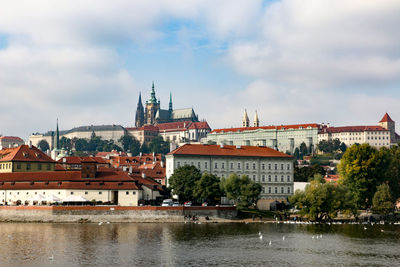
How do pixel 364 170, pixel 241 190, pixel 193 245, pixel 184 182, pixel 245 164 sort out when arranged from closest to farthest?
1. pixel 193 245
2. pixel 241 190
3. pixel 184 182
4. pixel 364 170
5. pixel 245 164

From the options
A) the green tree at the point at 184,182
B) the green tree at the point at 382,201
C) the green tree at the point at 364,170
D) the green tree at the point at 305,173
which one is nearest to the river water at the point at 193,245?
the green tree at the point at 382,201

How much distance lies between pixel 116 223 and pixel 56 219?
8.16 m

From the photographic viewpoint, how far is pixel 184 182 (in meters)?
106

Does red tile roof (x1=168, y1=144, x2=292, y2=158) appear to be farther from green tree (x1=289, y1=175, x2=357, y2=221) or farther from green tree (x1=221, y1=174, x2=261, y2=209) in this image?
green tree (x1=289, y1=175, x2=357, y2=221)

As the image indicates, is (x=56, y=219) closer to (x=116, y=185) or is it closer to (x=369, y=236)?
(x=116, y=185)

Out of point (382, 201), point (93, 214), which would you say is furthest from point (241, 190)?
point (93, 214)

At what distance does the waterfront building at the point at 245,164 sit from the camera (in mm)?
118188

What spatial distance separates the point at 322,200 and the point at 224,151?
1205 inches

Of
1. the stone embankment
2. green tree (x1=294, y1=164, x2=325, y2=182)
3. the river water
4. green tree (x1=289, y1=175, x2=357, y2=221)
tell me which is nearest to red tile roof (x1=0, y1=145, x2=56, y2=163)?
the stone embankment

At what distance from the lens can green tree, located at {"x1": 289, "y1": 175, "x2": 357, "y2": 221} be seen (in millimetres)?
94375

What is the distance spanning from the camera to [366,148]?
363 ft

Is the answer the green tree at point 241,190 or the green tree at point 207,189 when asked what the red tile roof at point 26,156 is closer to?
the green tree at point 207,189

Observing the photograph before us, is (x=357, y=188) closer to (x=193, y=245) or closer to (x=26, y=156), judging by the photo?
(x=193, y=245)

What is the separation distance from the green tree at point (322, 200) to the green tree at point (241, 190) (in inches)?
270
